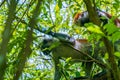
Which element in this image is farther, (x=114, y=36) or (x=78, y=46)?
(x=78, y=46)

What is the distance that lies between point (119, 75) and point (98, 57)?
5.54ft

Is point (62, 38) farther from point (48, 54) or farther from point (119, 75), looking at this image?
point (119, 75)

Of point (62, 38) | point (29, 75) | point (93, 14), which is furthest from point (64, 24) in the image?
point (93, 14)

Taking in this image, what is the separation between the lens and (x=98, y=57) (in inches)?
122

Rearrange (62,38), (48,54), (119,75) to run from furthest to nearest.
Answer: (48,54)
(62,38)
(119,75)

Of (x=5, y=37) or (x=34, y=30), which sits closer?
(x=5, y=37)

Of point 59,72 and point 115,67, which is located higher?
point 115,67

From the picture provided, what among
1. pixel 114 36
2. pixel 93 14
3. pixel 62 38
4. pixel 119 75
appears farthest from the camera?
pixel 62 38

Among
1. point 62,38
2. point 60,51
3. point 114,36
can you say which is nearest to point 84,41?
point 60,51

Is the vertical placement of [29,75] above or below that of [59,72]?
below

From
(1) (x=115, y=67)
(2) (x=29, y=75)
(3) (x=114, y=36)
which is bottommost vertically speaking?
(2) (x=29, y=75)

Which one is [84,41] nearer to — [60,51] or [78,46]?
[78,46]

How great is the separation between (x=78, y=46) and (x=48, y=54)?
402 millimetres

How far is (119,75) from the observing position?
141 cm
